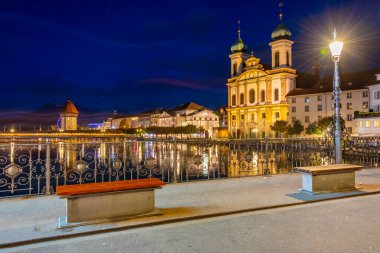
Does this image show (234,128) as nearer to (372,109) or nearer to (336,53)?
(372,109)

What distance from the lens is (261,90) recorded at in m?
80.5

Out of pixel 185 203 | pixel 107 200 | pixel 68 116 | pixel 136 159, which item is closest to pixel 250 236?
pixel 185 203

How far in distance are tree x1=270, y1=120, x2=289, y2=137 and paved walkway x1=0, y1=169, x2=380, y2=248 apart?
61.8 metres

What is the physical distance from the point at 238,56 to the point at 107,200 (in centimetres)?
8885

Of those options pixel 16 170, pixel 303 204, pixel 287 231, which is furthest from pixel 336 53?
pixel 16 170

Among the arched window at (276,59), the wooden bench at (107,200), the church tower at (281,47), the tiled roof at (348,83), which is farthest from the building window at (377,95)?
the wooden bench at (107,200)

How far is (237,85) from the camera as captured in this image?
87.3 metres

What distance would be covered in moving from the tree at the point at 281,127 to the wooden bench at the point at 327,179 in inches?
2516

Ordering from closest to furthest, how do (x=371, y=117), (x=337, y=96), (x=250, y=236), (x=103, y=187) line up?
Result: (x=250, y=236)
(x=103, y=187)
(x=337, y=96)
(x=371, y=117)

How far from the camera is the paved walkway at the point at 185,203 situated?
5383mm

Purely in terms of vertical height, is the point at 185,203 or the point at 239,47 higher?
the point at 239,47

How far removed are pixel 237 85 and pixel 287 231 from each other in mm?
83822

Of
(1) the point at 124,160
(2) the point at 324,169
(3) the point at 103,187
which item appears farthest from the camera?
(1) the point at 124,160

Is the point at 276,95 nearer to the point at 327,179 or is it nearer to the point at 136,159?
the point at 136,159
